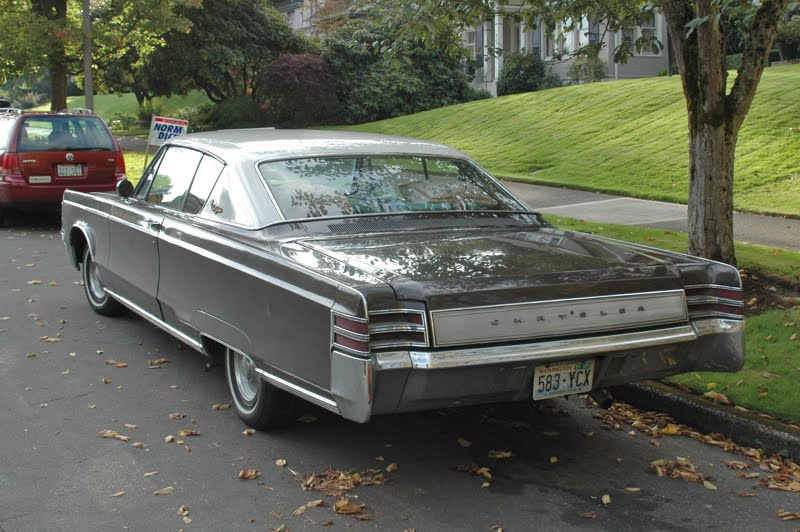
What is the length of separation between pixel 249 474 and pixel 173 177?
8.70 feet

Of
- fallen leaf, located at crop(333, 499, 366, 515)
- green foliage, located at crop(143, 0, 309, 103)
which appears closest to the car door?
fallen leaf, located at crop(333, 499, 366, 515)

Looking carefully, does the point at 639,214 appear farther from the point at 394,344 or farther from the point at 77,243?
the point at 394,344

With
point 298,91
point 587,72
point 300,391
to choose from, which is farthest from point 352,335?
point 587,72

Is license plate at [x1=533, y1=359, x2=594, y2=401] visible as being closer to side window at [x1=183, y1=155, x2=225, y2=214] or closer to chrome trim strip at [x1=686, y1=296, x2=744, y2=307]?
chrome trim strip at [x1=686, y1=296, x2=744, y2=307]

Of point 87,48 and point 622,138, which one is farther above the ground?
point 87,48

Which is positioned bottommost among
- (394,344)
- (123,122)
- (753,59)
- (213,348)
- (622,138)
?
(213,348)

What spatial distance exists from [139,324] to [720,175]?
5.04 metres

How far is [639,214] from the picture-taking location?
13062mm

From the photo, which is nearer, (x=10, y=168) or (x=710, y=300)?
(x=710, y=300)

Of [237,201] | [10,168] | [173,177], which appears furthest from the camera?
[10,168]

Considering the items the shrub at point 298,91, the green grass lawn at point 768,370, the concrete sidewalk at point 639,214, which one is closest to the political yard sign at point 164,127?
the concrete sidewalk at point 639,214

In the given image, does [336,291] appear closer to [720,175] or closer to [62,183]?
[720,175]

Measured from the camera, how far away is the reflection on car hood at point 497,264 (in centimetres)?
423

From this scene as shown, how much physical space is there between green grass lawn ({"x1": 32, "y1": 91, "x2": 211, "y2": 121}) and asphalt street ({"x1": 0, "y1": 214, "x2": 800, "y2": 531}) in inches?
1477
